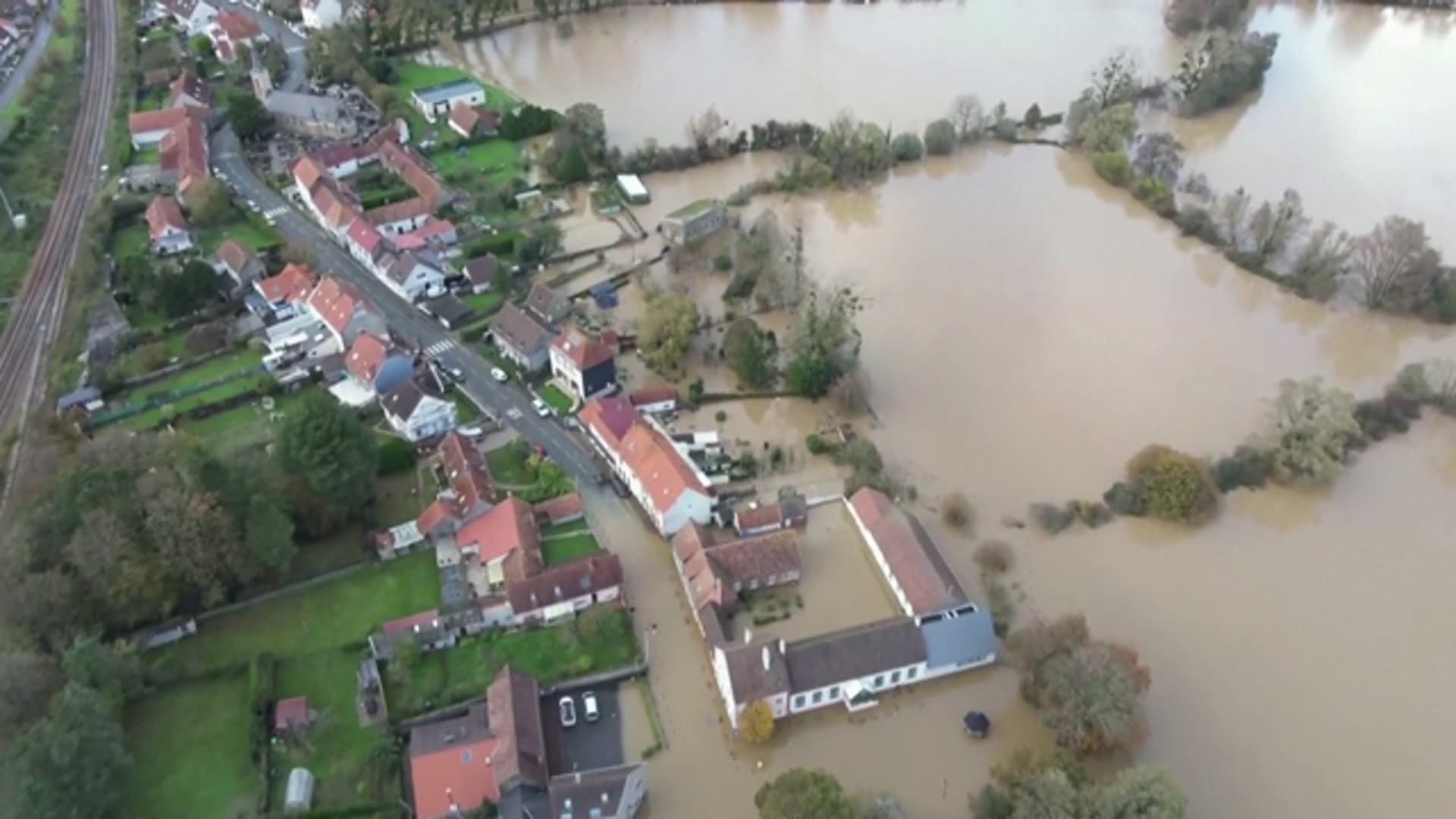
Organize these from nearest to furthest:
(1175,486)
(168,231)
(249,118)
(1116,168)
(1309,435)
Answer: (1175,486), (1309,435), (168,231), (1116,168), (249,118)

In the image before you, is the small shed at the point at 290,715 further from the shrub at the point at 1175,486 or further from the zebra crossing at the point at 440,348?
the shrub at the point at 1175,486

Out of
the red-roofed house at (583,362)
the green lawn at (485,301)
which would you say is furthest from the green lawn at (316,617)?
the green lawn at (485,301)

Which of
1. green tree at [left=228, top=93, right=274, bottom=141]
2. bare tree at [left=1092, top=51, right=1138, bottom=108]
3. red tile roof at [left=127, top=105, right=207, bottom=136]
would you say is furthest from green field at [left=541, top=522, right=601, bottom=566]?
bare tree at [left=1092, top=51, right=1138, bottom=108]

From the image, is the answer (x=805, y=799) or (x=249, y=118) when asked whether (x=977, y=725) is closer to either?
(x=805, y=799)

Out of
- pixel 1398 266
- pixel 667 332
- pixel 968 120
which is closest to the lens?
pixel 667 332

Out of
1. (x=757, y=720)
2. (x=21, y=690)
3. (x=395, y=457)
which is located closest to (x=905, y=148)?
(x=395, y=457)

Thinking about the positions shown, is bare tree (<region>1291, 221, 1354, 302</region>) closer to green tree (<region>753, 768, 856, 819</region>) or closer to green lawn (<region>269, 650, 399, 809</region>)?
green tree (<region>753, 768, 856, 819</region>)
